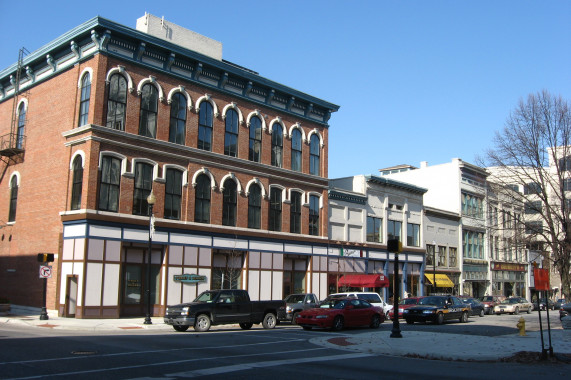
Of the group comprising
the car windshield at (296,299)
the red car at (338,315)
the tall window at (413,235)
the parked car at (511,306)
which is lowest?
the parked car at (511,306)

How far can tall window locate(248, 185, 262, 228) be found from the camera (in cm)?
3709

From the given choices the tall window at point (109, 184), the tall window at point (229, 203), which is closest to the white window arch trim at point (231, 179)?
the tall window at point (229, 203)

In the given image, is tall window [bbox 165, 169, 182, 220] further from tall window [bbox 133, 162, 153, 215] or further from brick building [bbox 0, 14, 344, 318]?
tall window [bbox 133, 162, 153, 215]

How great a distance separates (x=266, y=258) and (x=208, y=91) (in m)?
11.7

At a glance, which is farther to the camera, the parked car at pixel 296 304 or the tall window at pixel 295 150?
the tall window at pixel 295 150

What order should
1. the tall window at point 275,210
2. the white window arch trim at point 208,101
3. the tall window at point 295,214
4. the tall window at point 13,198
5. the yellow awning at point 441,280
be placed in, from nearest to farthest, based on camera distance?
1. the white window arch trim at point 208,101
2. the tall window at point 13,198
3. the tall window at point 275,210
4. the tall window at point 295,214
5. the yellow awning at point 441,280

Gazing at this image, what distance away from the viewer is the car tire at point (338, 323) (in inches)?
949

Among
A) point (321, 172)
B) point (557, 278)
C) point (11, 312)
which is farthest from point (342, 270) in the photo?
point (557, 278)

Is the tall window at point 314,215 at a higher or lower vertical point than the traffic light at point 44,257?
higher

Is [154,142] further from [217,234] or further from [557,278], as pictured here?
[557,278]

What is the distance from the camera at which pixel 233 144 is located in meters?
36.5

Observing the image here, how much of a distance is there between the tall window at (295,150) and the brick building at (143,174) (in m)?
0.12

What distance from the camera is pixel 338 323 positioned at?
24.2 m

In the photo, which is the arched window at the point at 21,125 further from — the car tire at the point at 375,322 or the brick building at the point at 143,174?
the car tire at the point at 375,322
